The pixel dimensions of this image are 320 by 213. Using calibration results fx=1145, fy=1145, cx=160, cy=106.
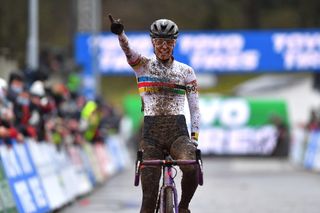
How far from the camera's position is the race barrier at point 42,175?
46.5 feet

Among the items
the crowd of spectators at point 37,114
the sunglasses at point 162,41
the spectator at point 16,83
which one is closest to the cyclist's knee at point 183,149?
the sunglasses at point 162,41

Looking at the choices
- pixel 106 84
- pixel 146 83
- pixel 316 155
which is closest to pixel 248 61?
pixel 316 155

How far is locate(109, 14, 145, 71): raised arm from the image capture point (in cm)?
1002

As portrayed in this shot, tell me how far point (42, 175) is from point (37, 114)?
215 centimetres

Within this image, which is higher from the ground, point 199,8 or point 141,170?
point 199,8

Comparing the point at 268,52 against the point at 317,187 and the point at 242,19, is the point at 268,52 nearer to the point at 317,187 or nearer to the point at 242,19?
the point at 317,187

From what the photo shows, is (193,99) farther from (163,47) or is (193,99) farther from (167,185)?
(167,185)

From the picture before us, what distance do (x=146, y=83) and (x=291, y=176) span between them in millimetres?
19664

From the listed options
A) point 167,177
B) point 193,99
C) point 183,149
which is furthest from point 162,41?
point 167,177

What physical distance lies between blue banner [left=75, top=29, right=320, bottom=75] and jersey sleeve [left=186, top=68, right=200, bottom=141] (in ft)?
116

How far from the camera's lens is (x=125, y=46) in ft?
33.6

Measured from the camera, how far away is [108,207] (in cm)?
1822

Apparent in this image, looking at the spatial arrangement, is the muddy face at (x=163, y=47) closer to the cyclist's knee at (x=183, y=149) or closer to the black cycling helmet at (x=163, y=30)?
the black cycling helmet at (x=163, y=30)

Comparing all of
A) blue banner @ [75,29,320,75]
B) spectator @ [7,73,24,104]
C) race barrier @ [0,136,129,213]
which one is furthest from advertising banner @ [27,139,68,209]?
blue banner @ [75,29,320,75]
